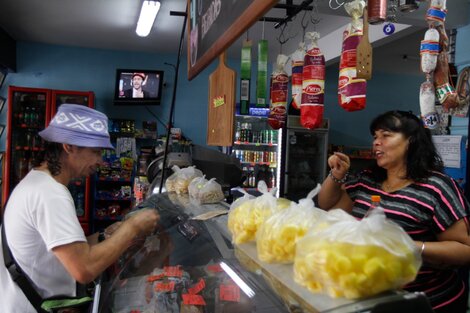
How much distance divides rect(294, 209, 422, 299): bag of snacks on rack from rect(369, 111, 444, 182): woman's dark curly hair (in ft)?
5.17

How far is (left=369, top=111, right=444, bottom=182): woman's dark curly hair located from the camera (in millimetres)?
2119

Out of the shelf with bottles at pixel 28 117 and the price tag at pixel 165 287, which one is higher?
the shelf with bottles at pixel 28 117

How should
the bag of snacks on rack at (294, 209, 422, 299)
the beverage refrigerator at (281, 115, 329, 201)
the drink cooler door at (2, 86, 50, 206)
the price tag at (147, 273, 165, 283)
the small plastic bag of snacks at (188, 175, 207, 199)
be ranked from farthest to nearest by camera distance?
the beverage refrigerator at (281, 115, 329, 201) → the drink cooler door at (2, 86, 50, 206) → the small plastic bag of snacks at (188, 175, 207, 199) → the price tag at (147, 273, 165, 283) → the bag of snacks on rack at (294, 209, 422, 299)

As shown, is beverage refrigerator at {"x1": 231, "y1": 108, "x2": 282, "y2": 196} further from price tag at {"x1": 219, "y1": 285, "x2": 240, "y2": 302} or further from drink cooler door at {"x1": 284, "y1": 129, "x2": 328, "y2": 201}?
price tag at {"x1": 219, "y1": 285, "x2": 240, "y2": 302}

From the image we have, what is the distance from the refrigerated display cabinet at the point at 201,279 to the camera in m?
0.70

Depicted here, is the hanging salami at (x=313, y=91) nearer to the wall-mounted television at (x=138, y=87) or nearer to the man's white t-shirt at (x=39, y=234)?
the man's white t-shirt at (x=39, y=234)

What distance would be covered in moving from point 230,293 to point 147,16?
5.01 m

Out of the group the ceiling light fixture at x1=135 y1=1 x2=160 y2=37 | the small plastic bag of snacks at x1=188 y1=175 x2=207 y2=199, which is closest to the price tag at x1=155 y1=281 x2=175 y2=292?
the small plastic bag of snacks at x1=188 y1=175 x2=207 y2=199

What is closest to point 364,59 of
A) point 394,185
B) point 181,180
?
point 394,185

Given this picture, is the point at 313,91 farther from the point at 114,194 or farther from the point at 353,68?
the point at 114,194

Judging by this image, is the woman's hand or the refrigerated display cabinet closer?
the refrigerated display cabinet

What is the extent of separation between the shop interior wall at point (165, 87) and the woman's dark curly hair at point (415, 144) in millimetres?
6165

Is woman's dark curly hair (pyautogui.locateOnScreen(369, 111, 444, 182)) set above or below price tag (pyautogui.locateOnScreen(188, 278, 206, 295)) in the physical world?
above

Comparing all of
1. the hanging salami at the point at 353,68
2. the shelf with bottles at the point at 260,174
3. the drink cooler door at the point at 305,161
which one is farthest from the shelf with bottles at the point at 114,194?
the hanging salami at the point at 353,68
